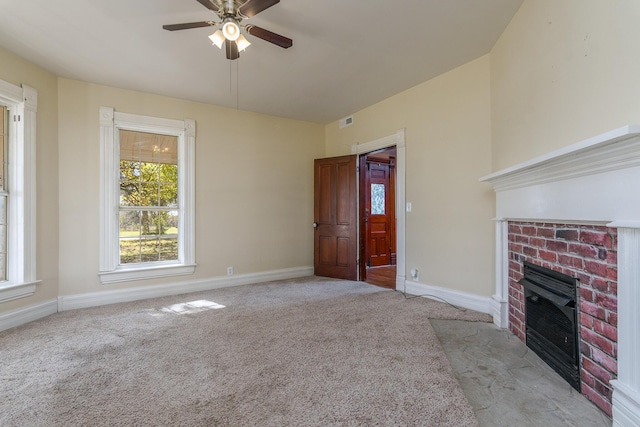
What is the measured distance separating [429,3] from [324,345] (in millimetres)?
2862

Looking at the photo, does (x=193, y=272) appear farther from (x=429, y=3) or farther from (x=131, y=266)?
(x=429, y=3)

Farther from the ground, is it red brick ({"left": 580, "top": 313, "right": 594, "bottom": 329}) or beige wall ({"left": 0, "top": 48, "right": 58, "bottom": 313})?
beige wall ({"left": 0, "top": 48, "right": 58, "bottom": 313})

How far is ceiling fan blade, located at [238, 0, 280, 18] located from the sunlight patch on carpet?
295cm

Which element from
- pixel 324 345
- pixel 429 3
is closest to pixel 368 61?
pixel 429 3

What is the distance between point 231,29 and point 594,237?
8.58 feet

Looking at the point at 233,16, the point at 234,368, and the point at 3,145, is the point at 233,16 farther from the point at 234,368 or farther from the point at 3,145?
the point at 3,145

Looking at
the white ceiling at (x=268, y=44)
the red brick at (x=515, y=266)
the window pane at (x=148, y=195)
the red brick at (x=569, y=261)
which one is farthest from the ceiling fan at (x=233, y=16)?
the red brick at (x=515, y=266)

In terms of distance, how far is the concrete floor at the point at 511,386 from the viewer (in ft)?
4.99

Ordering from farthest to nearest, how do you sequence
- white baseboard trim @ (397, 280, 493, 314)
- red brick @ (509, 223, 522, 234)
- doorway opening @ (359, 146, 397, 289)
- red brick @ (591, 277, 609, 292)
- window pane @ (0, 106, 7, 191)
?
doorway opening @ (359, 146, 397, 289) → white baseboard trim @ (397, 280, 493, 314) → window pane @ (0, 106, 7, 191) → red brick @ (509, 223, 522, 234) → red brick @ (591, 277, 609, 292)

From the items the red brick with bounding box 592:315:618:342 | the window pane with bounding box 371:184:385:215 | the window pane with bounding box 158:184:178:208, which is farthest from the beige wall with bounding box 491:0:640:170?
the window pane with bounding box 158:184:178:208

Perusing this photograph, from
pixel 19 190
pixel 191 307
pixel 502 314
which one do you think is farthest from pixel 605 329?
pixel 19 190

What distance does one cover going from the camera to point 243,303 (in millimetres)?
3590

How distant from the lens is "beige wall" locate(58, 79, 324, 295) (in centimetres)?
347

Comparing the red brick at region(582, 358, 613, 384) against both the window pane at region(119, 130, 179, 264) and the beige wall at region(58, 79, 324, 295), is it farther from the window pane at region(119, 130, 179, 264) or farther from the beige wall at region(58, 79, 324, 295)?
the window pane at region(119, 130, 179, 264)
